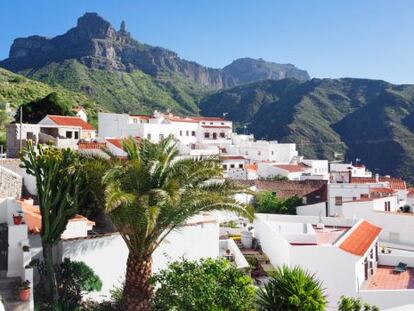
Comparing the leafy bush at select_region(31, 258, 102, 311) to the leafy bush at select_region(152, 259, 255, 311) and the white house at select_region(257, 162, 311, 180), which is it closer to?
the leafy bush at select_region(152, 259, 255, 311)

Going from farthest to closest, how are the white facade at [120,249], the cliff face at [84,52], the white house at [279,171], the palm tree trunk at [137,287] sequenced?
the cliff face at [84,52] → the white house at [279,171] → the white facade at [120,249] → the palm tree trunk at [137,287]

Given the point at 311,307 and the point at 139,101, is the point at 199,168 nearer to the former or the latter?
the point at 311,307

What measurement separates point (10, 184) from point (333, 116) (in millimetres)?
130183

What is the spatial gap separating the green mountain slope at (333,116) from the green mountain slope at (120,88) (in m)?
14.4

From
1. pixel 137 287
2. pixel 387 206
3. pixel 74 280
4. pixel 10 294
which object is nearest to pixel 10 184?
pixel 74 280

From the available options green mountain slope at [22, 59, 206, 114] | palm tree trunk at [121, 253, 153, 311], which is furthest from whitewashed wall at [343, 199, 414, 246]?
green mountain slope at [22, 59, 206, 114]

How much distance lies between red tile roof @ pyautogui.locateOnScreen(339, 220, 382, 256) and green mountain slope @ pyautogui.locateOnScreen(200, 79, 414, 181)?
79290mm

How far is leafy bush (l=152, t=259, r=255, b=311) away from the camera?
A: 444 inches

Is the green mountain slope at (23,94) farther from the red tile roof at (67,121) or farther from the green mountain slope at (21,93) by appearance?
the red tile roof at (67,121)

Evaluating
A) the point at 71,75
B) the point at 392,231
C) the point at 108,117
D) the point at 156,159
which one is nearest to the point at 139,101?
the point at 71,75

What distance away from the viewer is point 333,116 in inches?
5536

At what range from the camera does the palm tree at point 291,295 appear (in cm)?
1185

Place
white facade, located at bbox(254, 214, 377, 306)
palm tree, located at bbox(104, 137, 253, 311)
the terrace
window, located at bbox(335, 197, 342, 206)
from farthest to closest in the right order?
window, located at bbox(335, 197, 342, 206) < the terrace < white facade, located at bbox(254, 214, 377, 306) < palm tree, located at bbox(104, 137, 253, 311)

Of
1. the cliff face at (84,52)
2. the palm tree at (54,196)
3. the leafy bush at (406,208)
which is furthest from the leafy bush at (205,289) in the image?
the cliff face at (84,52)
